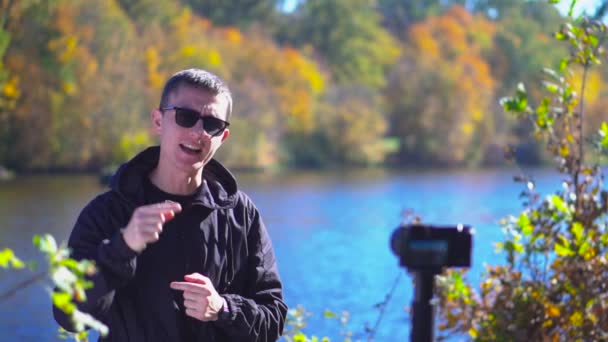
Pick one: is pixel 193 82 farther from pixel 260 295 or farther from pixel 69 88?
pixel 69 88

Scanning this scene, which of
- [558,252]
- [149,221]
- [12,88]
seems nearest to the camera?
[149,221]

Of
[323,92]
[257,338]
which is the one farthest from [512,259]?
[323,92]

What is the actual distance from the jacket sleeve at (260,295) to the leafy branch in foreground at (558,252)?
1.93m

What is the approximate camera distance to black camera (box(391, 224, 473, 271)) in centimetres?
309

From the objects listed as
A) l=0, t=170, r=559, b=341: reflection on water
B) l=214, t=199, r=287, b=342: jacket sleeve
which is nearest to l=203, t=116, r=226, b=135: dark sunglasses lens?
l=214, t=199, r=287, b=342: jacket sleeve

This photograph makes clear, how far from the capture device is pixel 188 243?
2.92 metres

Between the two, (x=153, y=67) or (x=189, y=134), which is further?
(x=153, y=67)

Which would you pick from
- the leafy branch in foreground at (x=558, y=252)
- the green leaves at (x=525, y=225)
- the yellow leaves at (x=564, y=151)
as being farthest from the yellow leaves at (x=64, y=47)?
the green leaves at (x=525, y=225)

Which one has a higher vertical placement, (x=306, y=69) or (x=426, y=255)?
(x=306, y=69)

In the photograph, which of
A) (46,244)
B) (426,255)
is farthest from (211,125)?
(46,244)

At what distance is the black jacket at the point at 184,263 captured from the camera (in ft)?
9.21

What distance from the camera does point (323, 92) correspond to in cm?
5744

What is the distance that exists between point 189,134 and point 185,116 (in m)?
0.07

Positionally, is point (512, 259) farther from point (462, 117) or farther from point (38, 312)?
point (462, 117)
